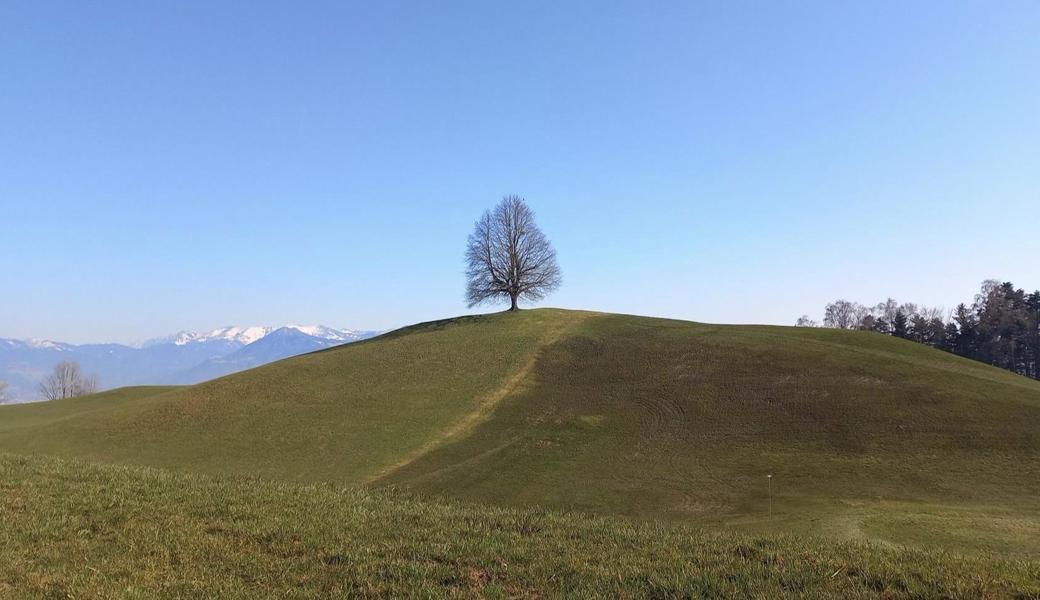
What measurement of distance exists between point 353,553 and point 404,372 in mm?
45962

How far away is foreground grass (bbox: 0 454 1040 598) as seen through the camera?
311 inches

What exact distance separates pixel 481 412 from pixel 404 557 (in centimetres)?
3537

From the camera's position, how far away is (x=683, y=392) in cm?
4409

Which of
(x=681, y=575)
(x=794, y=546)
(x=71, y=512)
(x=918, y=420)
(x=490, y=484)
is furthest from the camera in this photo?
(x=918, y=420)

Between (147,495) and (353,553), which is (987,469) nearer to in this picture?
(353,553)

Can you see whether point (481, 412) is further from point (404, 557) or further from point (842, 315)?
point (842, 315)

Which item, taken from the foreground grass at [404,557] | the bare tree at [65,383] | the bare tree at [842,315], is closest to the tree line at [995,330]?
the bare tree at [842,315]

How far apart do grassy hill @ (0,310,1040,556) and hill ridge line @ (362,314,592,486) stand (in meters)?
0.22

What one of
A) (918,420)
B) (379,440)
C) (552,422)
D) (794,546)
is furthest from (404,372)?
(794,546)

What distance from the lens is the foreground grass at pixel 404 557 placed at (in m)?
7.91

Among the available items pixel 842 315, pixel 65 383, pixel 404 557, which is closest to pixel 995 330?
pixel 842 315

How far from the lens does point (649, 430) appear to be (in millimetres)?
37812

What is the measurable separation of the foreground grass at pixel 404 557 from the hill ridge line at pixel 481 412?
21197mm

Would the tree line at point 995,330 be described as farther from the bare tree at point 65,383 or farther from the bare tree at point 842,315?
the bare tree at point 65,383
